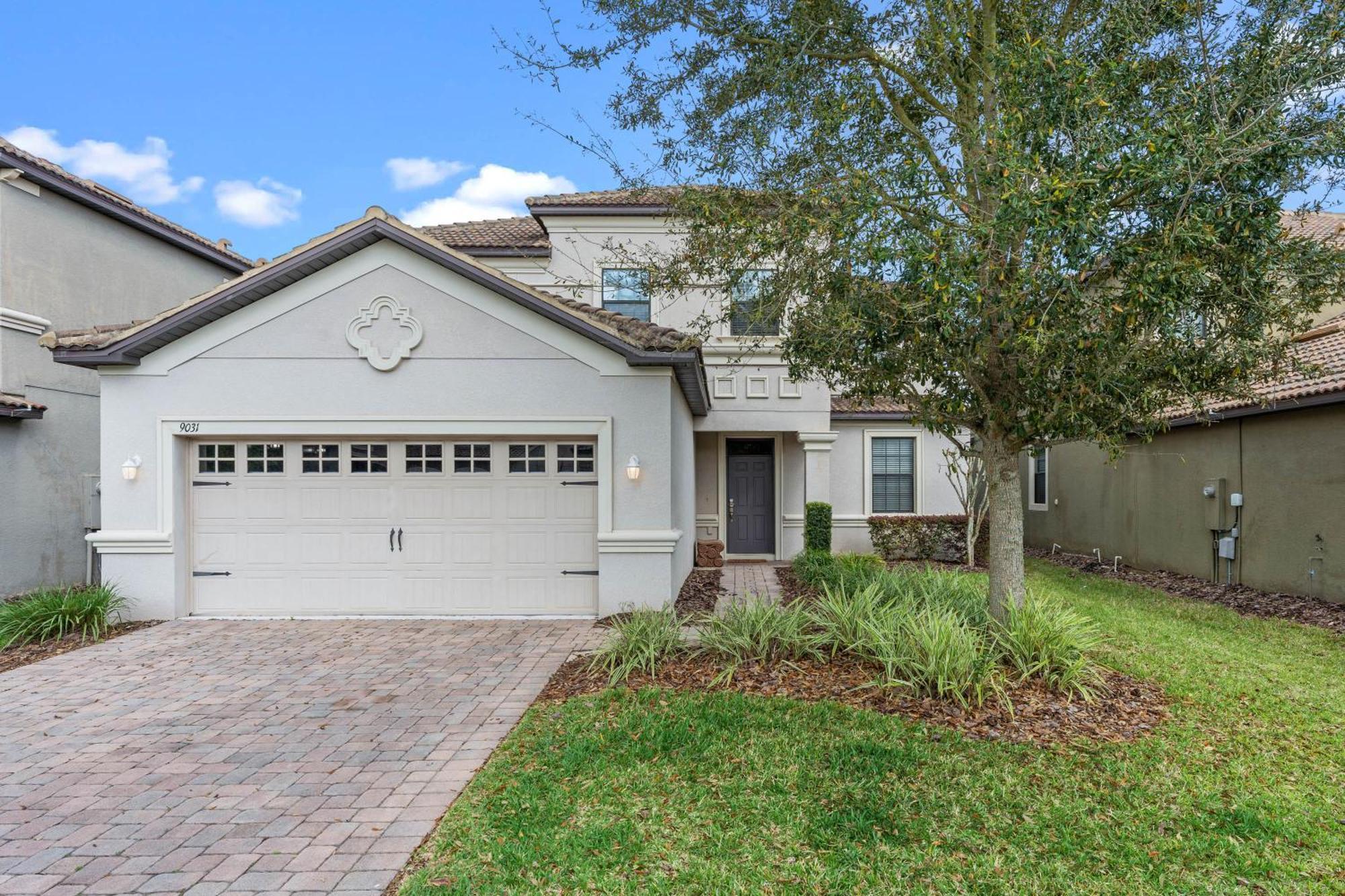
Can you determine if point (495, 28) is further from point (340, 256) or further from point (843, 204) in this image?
point (843, 204)

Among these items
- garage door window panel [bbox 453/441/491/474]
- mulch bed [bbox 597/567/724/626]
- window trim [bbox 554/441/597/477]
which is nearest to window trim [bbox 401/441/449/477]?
garage door window panel [bbox 453/441/491/474]

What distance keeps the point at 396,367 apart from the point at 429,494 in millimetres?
1752

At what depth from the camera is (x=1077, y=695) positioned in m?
→ 5.85

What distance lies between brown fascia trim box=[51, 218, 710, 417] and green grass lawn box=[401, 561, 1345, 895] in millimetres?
4491

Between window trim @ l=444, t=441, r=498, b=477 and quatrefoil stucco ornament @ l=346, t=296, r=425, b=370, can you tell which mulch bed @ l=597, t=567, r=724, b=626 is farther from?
quatrefoil stucco ornament @ l=346, t=296, r=425, b=370

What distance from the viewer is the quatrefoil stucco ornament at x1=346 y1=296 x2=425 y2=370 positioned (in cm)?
909

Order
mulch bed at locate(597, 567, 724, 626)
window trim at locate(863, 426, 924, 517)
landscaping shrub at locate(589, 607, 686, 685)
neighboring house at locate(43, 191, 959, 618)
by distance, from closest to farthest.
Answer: landscaping shrub at locate(589, 607, 686, 685) < mulch bed at locate(597, 567, 724, 626) < neighboring house at locate(43, 191, 959, 618) < window trim at locate(863, 426, 924, 517)

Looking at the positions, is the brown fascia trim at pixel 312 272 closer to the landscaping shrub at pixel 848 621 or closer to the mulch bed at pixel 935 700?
the landscaping shrub at pixel 848 621

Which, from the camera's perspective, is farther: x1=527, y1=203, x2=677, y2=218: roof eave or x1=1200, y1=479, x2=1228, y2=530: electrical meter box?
x1=527, y1=203, x2=677, y2=218: roof eave

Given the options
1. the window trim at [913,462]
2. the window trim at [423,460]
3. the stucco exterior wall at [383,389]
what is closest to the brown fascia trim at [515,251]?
the stucco exterior wall at [383,389]

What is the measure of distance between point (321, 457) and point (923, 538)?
11718mm

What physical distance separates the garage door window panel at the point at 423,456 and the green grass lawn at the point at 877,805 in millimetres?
4690

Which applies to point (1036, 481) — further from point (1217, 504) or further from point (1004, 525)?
point (1004, 525)

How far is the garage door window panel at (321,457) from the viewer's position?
9477mm
